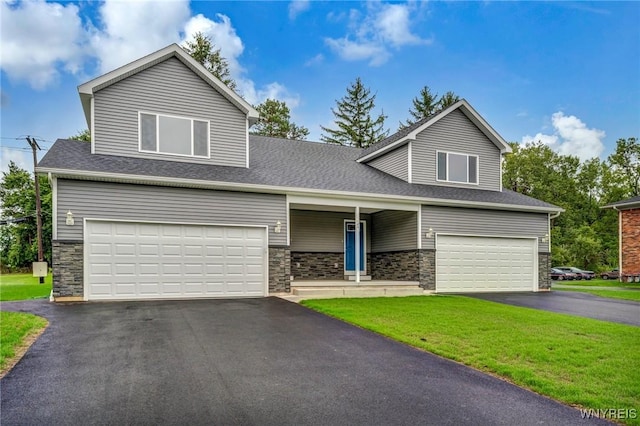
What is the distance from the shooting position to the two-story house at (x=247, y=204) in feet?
35.3

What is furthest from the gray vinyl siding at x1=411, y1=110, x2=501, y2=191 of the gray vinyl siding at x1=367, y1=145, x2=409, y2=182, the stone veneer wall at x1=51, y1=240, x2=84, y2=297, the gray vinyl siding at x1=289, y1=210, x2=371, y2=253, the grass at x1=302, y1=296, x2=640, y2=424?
the stone veneer wall at x1=51, y1=240, x2=84, y2=297

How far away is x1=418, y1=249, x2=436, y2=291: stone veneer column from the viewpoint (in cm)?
1420

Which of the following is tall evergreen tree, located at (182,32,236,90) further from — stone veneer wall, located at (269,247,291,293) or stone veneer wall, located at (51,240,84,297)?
stone veneer wall, located at (51,240,84,297)

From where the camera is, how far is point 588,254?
1567 inches

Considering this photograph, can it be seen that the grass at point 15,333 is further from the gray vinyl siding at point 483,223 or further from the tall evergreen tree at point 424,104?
the tall evergreen tree at point 424,104

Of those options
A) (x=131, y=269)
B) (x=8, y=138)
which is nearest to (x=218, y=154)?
(x=131, y=269)

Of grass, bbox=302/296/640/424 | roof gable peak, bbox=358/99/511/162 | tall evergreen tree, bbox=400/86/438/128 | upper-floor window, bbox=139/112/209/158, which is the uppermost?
tall evergreen tree, bbox=400/86/438/128

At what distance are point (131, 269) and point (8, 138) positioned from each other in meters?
22.8

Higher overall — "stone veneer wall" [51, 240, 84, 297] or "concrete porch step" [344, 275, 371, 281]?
"stone veneer wall" [51, 240, 84, 297]

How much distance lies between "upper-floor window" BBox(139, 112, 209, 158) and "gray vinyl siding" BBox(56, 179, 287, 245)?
1800mm

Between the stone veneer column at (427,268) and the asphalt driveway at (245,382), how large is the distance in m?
7.37

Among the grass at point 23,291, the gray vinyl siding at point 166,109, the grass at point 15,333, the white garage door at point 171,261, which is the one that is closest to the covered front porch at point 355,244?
the white garage door at point 171,261

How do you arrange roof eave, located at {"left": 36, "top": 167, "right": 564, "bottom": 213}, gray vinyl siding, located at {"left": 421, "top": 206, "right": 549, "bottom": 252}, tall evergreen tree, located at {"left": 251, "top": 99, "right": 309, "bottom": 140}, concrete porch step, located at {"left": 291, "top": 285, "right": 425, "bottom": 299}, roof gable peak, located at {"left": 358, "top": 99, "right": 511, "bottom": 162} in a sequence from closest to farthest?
roof eave, located at {"left": 36, "top": 167, "right": 564, "bottom": 213}
concrete porch step, located at {"left": 291, "top": 285, "right": 425, "bottom": 299}
gray vinyl siding, located at {"left": 421, "top": 206, "right": 549, "bottom": 252}
roof gable peak, located at {"left": 358, "top": 99, "right": 511, "bottom": 162}
tall evergreen tree, located at {"left": 251, "top": 99, "right": 309, "bottom": 140}

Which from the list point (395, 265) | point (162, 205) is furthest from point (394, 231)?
point (162, 205)
